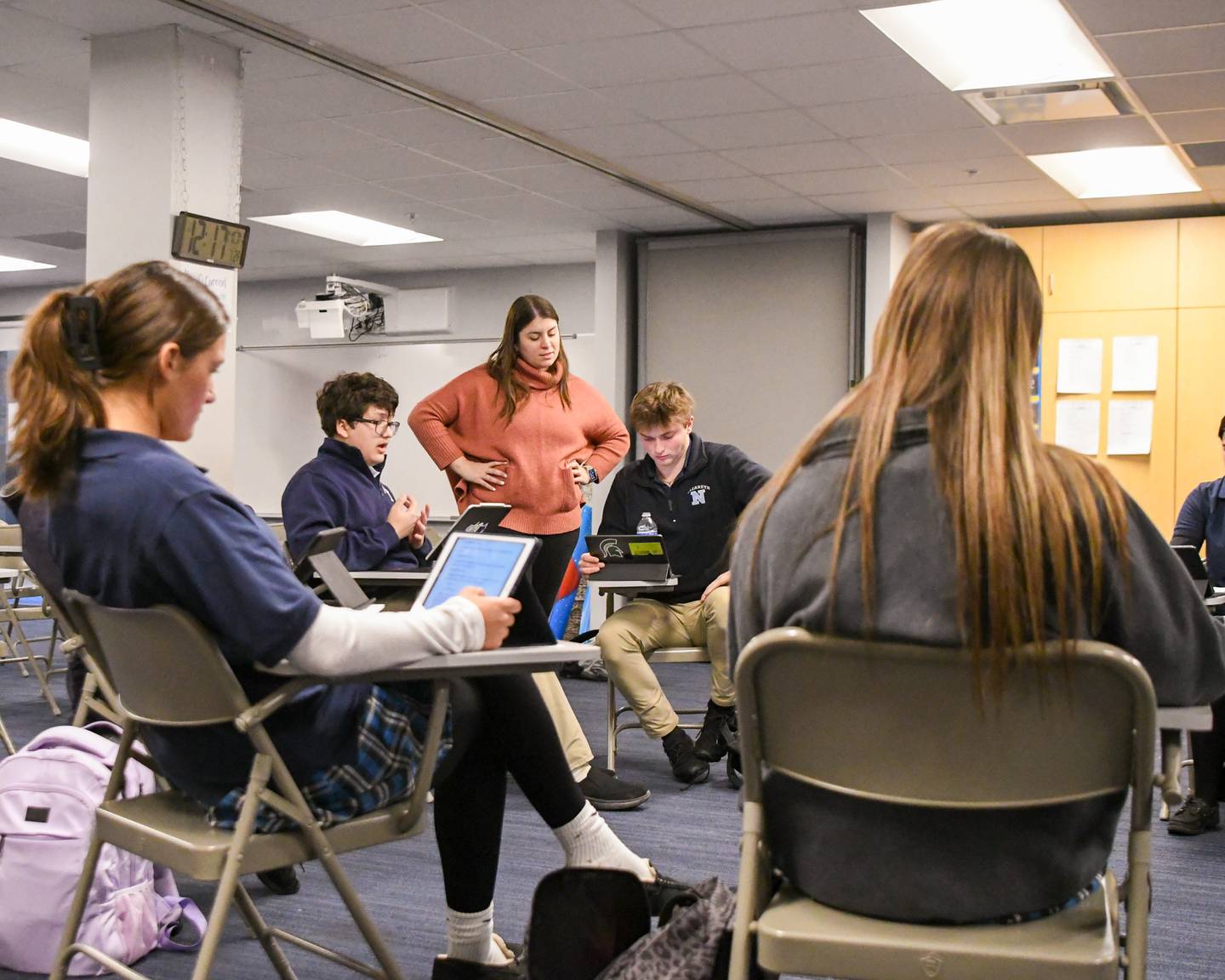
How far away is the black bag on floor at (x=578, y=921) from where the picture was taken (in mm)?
1810

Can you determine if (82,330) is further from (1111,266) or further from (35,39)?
(1111,266)

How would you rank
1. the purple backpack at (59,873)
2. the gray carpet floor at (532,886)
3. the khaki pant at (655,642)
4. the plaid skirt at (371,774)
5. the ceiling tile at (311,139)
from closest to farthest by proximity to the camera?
the plaid skirt at (371,774), the purple backpack at (59,873), the gray carpet floor at (532,886), the khaki pant at (655,642), the ceiling tile at (311,139)

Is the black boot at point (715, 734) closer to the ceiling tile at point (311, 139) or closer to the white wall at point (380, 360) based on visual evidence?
the ceiling tile at point (311, 139)

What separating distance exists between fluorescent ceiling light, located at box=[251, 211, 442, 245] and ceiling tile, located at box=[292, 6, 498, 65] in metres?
3.04

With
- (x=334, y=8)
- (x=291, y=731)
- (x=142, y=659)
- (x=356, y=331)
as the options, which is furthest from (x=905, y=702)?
(x=356, y=331)

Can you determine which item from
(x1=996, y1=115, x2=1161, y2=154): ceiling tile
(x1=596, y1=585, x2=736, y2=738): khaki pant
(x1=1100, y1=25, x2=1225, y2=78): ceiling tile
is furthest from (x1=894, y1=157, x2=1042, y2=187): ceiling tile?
(x1=596, y1=585, x2=736, y2=738): khaki pant

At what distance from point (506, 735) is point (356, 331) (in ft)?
27.2

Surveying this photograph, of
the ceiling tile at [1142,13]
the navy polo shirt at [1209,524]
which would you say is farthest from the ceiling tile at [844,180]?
Result: the navy polo shirt at [1209,524]

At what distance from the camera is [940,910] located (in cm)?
135

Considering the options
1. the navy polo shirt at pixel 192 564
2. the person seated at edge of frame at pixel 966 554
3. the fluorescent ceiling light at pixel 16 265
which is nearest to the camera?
the person seated at edge of frame at pixel 966 554

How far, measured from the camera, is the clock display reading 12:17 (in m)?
4.37

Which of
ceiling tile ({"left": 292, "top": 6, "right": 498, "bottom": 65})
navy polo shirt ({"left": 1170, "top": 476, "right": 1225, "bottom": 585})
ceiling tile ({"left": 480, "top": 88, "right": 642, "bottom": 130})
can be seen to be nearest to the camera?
ceiling tile ({"left": 292, "top": 6, "right": 498, "bottom": 65})

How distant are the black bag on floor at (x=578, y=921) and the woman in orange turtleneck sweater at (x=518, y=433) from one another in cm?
212

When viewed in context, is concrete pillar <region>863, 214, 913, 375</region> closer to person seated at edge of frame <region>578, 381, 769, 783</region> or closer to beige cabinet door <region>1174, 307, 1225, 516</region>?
beige cabinet door <region>1174, 307, 1225, 516</region>
